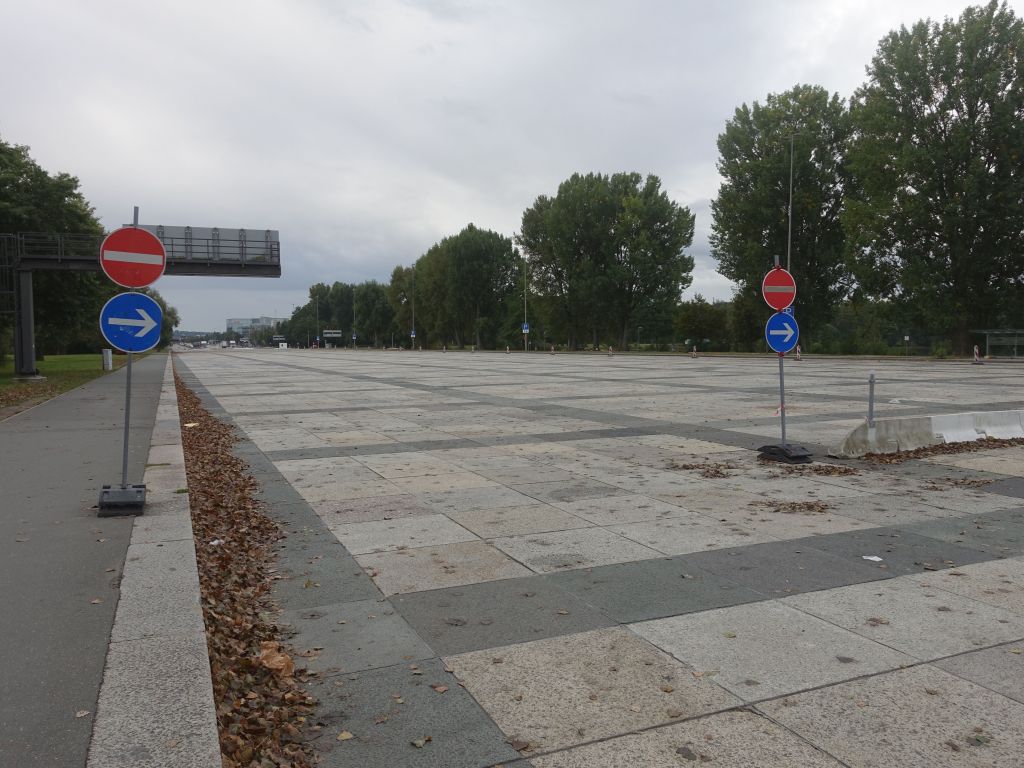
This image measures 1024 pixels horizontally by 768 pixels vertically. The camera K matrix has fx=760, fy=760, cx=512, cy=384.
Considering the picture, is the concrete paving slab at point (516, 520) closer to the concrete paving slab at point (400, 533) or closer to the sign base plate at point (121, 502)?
the concrete paving slab at point (400, 533)

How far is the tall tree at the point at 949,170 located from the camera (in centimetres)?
4031

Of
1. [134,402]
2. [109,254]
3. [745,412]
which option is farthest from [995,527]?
[134,402]

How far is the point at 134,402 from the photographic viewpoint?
20.0 m

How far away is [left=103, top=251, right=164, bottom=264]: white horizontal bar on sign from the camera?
6863 mm

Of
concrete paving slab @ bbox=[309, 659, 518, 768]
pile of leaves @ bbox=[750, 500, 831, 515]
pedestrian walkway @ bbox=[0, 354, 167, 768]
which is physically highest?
pedestrian walkway @ bbox=[0, 354, 167, 768]

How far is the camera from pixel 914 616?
14.7 feet

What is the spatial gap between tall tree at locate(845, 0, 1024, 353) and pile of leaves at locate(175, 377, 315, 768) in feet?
142

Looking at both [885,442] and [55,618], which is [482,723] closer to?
[55,618]

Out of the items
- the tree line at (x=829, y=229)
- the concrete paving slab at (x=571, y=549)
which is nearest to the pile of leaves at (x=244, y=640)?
the concrete paving slab at (x=571, y=549)

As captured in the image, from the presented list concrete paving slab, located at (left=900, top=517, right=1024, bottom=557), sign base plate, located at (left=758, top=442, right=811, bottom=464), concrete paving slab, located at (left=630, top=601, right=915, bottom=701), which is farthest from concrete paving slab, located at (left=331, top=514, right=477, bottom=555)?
sign base plate, located at (left=758, top=442, right=811, bottom=464)

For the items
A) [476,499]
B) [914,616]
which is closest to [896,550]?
[914,616]

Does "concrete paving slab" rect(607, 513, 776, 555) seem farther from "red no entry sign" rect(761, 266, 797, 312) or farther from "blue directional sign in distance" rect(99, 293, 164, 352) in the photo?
"blue directional sign in distance" rect(99, 293, 164, 352)

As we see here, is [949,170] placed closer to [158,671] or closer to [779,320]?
[779,320]

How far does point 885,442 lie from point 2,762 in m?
10.2
